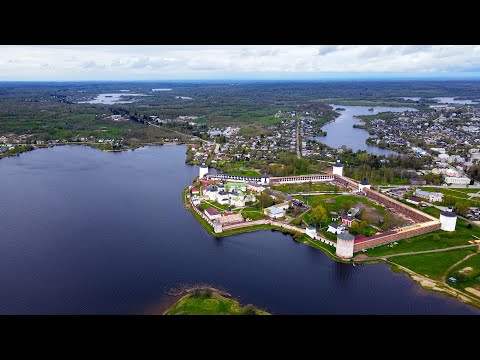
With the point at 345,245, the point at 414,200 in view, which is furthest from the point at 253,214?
the point at 414,200

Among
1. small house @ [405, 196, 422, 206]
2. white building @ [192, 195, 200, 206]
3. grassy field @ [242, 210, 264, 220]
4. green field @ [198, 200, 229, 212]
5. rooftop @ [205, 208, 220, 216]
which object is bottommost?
small house @ [405, 196, 422, 206]

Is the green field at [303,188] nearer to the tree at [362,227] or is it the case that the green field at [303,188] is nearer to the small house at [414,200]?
the small house at [414,200]

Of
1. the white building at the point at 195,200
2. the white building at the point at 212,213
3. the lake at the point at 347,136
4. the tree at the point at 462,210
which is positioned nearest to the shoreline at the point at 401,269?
the white building at the point at 212,213

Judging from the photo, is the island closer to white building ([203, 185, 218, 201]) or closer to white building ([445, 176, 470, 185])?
white building ([203, 185, 218, 201])

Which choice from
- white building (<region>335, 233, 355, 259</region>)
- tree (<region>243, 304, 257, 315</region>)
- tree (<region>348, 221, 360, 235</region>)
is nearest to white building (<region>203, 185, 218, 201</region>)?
tree (<region>348, 221, 360, 235</region>)

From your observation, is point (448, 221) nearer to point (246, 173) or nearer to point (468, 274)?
point (468, 274)
